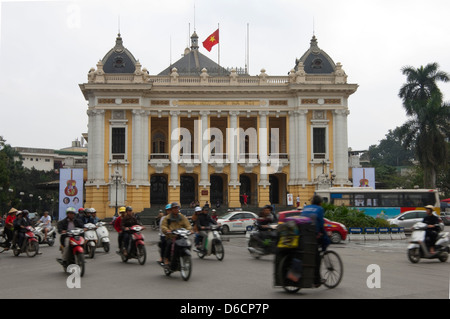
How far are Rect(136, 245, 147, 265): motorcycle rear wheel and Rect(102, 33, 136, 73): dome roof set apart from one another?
36.3m

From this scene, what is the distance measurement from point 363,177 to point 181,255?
125 ft

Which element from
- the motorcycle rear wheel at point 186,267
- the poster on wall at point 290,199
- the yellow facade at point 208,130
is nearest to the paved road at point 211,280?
the motorcycle rear wheel at point 186,267

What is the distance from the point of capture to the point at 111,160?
152ft

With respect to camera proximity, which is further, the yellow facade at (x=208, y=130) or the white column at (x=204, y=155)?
the white column at (x=204, y=155)

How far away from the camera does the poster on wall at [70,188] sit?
150 ft

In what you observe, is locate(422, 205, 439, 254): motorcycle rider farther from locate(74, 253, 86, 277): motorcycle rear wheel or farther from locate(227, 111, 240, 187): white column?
locate(227, 111, 240, 187): white column

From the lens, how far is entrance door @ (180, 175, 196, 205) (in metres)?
50.6

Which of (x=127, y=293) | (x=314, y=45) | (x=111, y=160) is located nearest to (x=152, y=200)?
(x=111, y=160)

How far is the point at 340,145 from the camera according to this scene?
46719mm

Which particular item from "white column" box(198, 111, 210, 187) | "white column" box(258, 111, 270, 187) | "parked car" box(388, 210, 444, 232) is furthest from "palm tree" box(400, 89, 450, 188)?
"white column" box(198, 111, 210, 187)

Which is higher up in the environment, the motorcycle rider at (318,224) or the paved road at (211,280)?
the motorcycle rider at (318,224)

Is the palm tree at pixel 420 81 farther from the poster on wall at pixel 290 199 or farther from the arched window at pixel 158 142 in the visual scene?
the arched window at pixel 158 142

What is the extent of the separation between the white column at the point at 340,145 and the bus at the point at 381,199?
11537 mm

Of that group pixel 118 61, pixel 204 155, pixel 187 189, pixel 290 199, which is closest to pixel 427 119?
pixel 290 199
